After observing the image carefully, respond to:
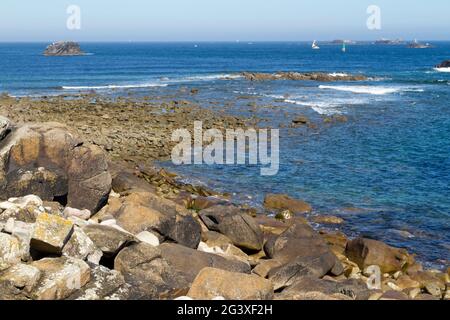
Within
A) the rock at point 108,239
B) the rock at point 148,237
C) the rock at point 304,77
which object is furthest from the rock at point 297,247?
the rock at point 304,77

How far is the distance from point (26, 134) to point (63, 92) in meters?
45.6

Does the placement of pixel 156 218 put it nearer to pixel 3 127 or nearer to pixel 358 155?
pixel 3 127

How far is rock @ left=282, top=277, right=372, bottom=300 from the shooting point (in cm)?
Answer: 1253

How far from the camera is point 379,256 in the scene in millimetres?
17297

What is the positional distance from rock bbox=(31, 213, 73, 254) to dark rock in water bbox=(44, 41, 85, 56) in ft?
556

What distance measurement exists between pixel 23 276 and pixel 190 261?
169 inches

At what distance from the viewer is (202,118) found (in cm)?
4388

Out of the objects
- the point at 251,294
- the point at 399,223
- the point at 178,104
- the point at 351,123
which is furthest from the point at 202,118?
the point at 251,294

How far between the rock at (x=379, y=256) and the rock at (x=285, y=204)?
4.99 m

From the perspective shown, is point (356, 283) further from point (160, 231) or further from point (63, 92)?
point (63, 92)

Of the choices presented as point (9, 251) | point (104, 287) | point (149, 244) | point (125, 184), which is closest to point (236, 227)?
point (125, 184)

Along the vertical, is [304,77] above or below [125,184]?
above

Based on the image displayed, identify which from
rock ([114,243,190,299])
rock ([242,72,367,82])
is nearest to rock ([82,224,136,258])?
rock ([114,243,190,299])

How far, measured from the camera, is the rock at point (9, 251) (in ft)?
34.3
